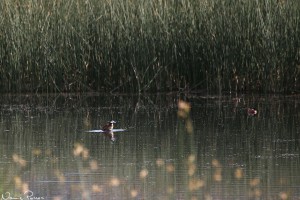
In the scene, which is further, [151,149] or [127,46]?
[127,46]

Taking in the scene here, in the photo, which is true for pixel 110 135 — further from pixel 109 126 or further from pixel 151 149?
pixel 151 149

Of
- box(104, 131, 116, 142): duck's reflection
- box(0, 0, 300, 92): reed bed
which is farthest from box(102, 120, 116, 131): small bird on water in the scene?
box(0, 0, 300, 92): reed bed

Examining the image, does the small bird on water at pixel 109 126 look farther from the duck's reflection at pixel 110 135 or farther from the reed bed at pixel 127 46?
the reed bed at pixel 127 46

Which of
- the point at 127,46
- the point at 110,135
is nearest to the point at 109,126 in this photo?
the point at 110,135

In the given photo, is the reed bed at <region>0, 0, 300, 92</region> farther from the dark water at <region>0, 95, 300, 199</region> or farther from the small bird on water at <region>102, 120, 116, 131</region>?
the small bird on water at <region>102, 120, 116, 131</region>

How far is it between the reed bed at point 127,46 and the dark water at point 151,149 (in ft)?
2.13

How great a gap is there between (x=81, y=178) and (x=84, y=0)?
290 inches

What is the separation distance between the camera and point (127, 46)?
1469cm

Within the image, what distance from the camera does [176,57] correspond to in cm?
1453

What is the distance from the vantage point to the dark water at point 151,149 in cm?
730

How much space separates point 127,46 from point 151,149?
5554 mm

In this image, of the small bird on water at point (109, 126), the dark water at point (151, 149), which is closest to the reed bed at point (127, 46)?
the dark water at point (151, 149)

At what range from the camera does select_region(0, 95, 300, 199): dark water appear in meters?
7.30

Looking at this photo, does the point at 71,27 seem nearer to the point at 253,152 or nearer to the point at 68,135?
the point at 68,135
